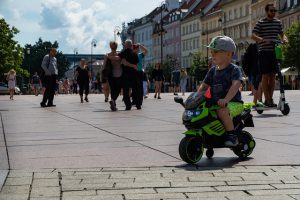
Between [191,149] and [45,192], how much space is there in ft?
6.22

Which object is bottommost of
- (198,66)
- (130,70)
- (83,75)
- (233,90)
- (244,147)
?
(244,147)

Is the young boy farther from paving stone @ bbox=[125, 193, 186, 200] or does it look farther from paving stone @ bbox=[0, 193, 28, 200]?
paving stone @ bbox=[0, 193, 28, 200]

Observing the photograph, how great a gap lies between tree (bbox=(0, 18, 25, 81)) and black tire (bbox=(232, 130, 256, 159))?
311 ft

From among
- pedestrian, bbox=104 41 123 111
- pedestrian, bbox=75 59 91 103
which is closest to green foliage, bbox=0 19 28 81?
pedestrian, bbox=75 59 91 103

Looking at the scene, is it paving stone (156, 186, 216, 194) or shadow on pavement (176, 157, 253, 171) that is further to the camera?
shadow on pavement (176, 157, 253, 171)

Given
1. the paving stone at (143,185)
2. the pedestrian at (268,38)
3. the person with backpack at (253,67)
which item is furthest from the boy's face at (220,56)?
the person with backpack at (253,67)

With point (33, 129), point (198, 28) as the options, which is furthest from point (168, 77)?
point (33, 129)

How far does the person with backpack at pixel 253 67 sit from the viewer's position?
15.3 meters

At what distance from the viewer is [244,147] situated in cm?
671

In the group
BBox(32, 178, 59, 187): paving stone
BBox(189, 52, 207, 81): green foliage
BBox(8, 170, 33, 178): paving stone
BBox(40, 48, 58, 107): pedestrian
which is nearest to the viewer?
BBox(32, 178, 59, 187): paving stone

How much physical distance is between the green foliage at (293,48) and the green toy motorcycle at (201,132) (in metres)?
70.6

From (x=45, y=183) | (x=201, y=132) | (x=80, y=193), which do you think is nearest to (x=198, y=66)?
(x=201, y=132)

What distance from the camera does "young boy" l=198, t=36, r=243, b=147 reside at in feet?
22.0

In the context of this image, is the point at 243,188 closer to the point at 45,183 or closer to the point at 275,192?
Result: the point at 275,192
